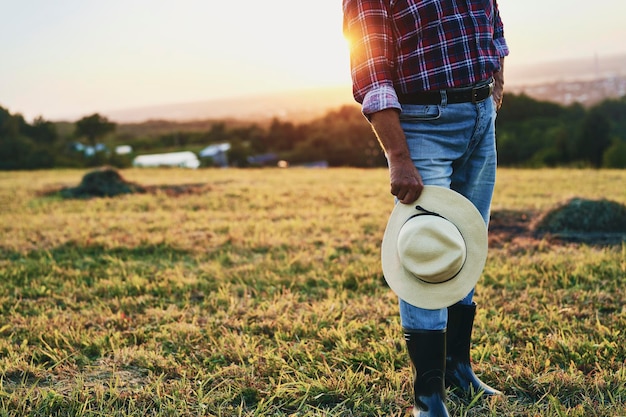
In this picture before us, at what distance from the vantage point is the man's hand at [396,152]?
1954 mm

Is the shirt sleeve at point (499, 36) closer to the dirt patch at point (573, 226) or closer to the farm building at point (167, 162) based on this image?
the dirt patch at point (573, 226)

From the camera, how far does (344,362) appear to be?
112 inches

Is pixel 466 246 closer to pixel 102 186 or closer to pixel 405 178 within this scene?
pixel 405 178

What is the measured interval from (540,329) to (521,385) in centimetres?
73

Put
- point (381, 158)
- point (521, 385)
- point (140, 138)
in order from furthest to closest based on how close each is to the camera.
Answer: point (140, 138)
point (381, 158)
point (521, 385)

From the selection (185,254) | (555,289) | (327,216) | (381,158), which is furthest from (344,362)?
(381,158)

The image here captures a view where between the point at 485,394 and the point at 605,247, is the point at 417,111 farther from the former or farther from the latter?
the point at 605,247

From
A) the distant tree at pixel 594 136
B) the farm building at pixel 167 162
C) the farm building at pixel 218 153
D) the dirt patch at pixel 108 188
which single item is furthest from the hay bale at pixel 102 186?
the distant tree at pixel 594 136

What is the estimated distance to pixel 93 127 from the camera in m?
37.0

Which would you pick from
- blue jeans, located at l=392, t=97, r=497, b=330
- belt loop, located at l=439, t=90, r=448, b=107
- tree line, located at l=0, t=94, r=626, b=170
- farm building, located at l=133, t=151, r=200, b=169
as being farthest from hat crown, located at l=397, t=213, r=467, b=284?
tree line, located at l=0, t=94, r=626, b=170

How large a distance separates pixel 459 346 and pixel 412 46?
1451 millimetres

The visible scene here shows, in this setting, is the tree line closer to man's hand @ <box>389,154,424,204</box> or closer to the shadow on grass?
the shadow on grass

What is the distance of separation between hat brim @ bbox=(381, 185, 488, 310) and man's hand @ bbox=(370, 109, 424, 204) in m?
0.10

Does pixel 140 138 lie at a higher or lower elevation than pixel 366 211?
higher
